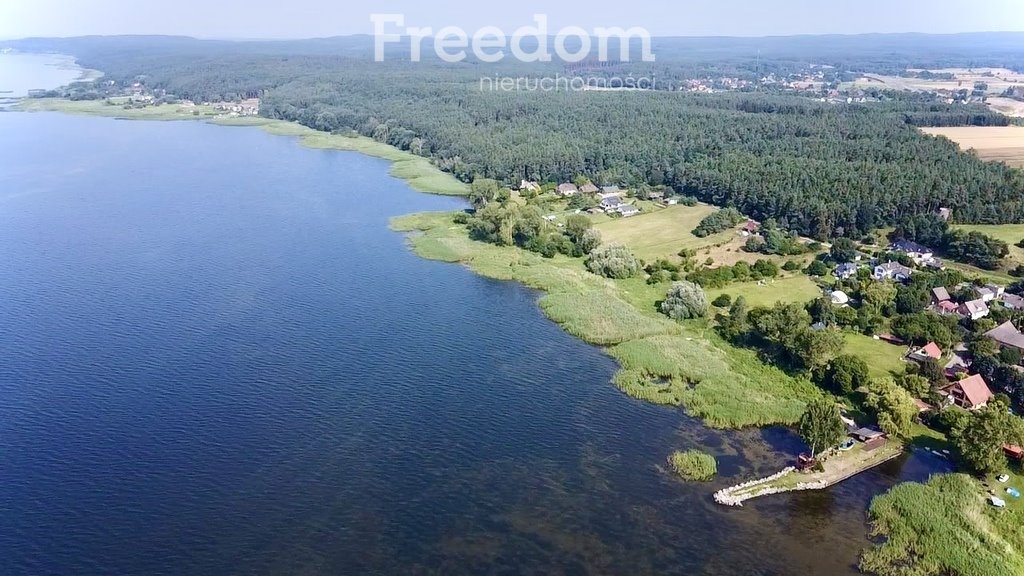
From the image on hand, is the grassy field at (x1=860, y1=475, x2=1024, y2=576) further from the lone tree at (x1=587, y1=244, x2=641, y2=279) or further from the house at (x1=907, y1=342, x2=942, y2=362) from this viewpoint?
the lone tree at (x1=587, y1=244, x2=641, y2=279)

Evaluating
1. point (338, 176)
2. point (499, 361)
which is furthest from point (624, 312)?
point (338, 176)

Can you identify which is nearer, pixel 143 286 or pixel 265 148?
pixel 143 286

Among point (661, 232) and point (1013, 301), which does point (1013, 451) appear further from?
point (661, 232)

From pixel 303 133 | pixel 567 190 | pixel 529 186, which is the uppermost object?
pixel 303 133

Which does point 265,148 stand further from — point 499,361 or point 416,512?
point 416,512

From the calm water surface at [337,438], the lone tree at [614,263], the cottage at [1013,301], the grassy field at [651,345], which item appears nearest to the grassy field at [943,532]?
the calm water surface at [337,438]

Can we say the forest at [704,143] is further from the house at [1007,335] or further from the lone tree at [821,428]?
the lone tree at [821,428]

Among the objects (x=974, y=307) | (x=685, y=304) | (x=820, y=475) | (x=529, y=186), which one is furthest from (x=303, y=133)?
(x=820, y=475)
